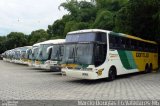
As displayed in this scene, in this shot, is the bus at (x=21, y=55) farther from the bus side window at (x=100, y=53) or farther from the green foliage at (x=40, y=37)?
the bus side window at (x=100, y=53)

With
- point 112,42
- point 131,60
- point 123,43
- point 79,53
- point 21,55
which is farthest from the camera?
point 21,55

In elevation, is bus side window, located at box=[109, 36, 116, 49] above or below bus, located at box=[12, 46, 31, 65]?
above

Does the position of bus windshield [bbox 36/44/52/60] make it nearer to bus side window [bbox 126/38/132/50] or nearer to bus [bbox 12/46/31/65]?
Result: bus side window [bbox 126/38/132/50]

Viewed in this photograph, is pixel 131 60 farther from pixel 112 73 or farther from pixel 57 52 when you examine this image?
pixel 57 52

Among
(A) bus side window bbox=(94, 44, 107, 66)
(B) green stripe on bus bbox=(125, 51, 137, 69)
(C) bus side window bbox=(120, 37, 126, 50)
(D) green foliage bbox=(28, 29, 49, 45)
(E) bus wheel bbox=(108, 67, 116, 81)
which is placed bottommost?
(E) bus wheel bbox=(108, 67, 116, 81)

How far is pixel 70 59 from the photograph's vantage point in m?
17.5

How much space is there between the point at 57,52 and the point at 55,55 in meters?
0.28

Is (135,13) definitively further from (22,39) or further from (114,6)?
(22,39)

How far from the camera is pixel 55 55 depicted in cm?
2422

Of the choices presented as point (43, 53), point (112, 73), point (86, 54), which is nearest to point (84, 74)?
point (86, 54)

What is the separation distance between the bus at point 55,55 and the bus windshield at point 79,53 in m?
5.72

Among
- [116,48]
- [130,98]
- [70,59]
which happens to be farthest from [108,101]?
[116,48]

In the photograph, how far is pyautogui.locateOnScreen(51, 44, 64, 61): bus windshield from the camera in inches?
939

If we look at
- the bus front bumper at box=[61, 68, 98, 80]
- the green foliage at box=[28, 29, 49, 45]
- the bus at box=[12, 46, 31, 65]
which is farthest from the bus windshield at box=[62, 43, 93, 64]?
the green foliage at box=[28, 29, 49, 45]
